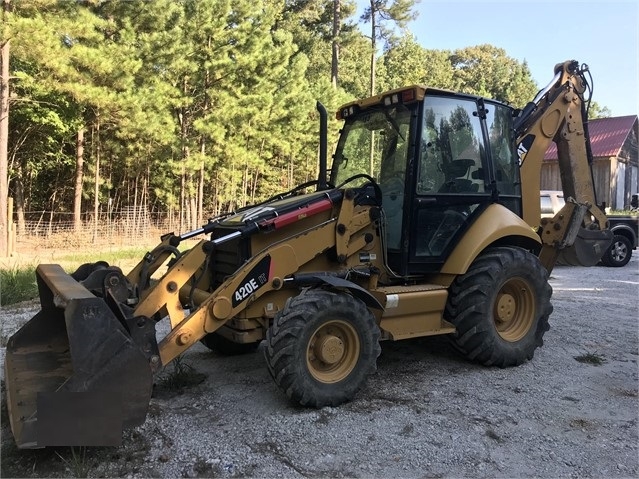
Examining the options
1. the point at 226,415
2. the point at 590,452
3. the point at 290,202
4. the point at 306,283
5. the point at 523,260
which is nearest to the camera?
the point at 590,452

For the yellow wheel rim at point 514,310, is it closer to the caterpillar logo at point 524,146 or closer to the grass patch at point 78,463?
Answer: the caterpillar logo at point 524,146

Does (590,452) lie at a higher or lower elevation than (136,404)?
lower

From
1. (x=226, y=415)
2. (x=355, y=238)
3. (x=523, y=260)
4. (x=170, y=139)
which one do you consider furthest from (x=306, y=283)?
(x=170, y=139)

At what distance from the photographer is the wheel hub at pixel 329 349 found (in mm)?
4352

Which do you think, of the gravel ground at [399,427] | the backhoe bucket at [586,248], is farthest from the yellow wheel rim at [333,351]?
the backhoe bucket at [586,248]

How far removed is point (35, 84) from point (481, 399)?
15382 mm

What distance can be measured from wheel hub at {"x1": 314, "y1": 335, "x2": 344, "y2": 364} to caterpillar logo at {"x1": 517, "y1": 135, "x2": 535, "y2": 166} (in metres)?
3.27

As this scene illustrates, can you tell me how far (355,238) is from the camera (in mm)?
5070

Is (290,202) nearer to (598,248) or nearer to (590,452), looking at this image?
(590,452)

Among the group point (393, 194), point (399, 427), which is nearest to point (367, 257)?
point (393, 194)

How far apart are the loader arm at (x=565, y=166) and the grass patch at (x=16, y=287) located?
25.9 ft

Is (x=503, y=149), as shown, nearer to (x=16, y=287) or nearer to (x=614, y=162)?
(x=16, y=287)

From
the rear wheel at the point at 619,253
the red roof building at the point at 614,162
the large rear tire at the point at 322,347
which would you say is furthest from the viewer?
the red roof building at the point at 614,162

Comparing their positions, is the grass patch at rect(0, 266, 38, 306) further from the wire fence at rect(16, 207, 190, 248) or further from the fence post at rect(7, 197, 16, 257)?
the wire fence at rect(16, 207, 190, 248)
